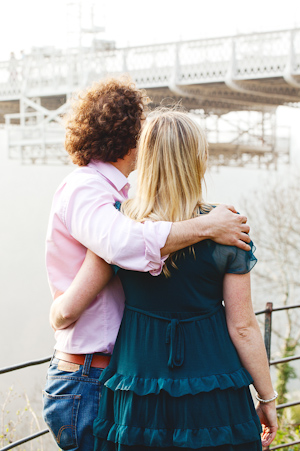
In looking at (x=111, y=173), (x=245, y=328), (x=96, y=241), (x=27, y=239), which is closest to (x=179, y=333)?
(x=245, y=328)

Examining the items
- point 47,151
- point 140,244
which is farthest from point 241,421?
point 47,151

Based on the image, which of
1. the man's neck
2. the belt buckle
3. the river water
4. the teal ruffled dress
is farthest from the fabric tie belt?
the river water

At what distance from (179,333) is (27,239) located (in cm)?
2479

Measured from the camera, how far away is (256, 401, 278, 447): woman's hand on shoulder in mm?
1412

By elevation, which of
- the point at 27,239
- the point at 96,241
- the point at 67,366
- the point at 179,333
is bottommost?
the point at 27,239

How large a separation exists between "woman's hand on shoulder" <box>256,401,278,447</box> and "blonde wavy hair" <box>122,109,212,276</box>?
44 cm

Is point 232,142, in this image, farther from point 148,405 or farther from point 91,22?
point 148,405

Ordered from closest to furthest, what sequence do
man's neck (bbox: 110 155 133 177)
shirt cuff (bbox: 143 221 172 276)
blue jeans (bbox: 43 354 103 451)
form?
shirt cuff (bbox: 143 221 172 276) → blue jeans (bbox: 43 354 103 451) → man's neck (bbox: 110 155 133 177)

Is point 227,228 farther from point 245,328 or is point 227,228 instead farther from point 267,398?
point 267,398

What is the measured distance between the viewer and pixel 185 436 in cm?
123

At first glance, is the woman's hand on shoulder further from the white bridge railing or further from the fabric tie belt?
the white bridge railing

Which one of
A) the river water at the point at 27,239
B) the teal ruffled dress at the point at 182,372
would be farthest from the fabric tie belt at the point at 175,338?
the river water at the point at 27,239

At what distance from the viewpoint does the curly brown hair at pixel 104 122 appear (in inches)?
54.2

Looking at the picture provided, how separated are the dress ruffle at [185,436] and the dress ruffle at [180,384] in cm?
8
